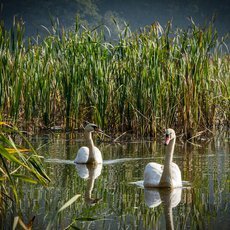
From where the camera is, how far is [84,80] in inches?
652

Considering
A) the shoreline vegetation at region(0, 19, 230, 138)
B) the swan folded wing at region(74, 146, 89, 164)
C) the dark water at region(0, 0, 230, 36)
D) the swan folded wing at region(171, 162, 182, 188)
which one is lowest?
the swan folded wing at region(171, 162, 182, 188)

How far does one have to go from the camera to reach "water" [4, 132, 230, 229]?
7.88 meters

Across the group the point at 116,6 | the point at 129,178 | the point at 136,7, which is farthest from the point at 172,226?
the point at 116,6

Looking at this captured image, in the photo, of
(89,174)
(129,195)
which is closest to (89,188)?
(129,195)

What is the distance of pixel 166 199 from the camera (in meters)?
9.26

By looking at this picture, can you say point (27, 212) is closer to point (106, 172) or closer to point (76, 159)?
point (106, 172)

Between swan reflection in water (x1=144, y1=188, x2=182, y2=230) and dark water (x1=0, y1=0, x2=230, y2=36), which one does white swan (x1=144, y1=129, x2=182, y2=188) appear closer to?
swan reflection in water (x1=144, y1=188, x2=182, y2=230)

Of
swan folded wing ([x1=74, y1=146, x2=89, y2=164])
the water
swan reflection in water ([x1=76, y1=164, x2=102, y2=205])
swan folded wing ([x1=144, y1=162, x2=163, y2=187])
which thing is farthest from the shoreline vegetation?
swan folded wing ([x1=144, y1=162, x2=163, y2=187])

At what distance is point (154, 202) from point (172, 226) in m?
1.35

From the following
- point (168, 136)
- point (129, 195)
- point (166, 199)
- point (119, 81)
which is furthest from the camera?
point (119, 81)

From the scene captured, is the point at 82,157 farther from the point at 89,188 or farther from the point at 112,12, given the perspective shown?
the point at 112,12

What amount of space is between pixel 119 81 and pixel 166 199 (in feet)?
22.9

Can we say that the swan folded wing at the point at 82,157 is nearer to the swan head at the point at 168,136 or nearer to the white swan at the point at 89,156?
the white swan at the point at 89,156

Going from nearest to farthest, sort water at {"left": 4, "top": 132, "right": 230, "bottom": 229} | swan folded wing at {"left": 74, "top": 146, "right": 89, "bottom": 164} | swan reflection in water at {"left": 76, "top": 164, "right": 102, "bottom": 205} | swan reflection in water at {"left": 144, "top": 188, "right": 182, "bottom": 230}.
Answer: water at {"left": 4, "top": 132, "right": 230, "bottom": 229} < swan reflection in water at {"left": 144, "top": 188, "right": 182, "bottom": 230} < swan reflection in water at {"left": 76, "top": 164, "right": 102, "bottom": 205} < swan folded wing at {"left": 74, "top": 146, "right": 89, "bottom": 164}
